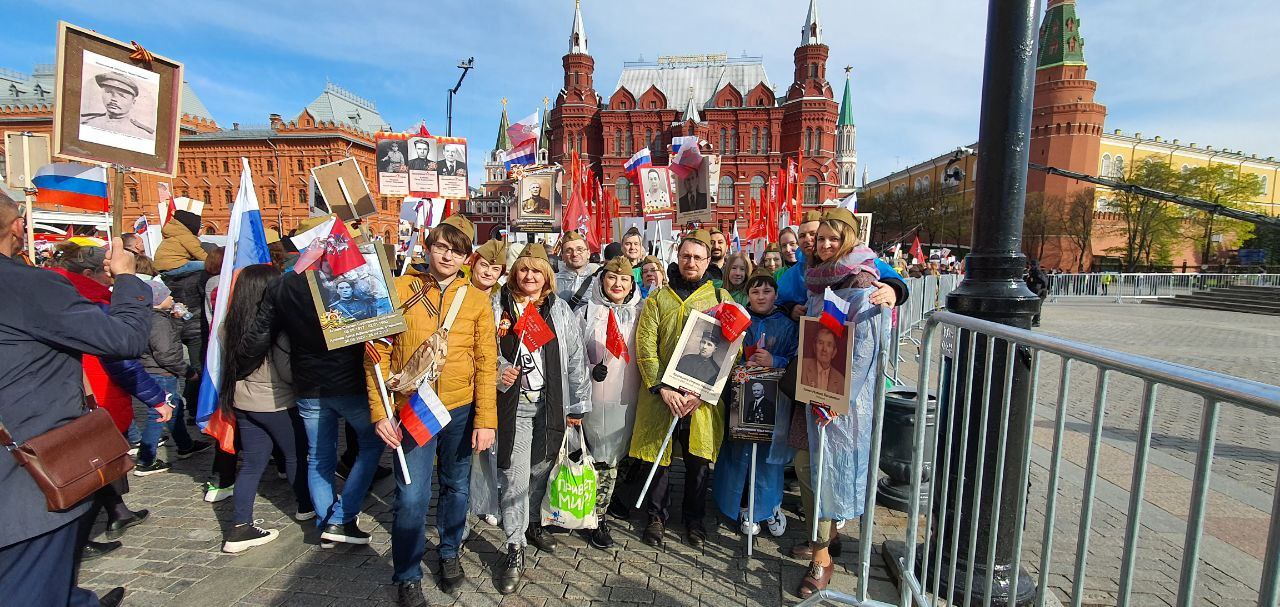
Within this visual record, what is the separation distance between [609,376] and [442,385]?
1203mm

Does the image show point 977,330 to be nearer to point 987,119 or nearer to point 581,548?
point 987,119

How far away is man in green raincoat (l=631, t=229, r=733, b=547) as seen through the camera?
378 centimetres

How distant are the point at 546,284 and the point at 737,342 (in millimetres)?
1289

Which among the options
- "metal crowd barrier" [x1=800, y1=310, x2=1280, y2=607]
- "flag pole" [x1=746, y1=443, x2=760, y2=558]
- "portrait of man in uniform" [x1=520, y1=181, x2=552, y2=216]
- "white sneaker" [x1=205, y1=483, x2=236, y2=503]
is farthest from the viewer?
"portrait of man in uniform" [x1=520, y1=181, x2=552, y2=216]

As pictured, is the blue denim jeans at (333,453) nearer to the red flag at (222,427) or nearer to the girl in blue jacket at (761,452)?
the red flag at (222,427)

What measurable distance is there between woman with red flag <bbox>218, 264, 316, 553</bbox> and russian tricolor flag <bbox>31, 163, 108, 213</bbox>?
308 centimetres

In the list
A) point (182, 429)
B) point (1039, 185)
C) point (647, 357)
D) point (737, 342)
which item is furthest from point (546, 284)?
point (1039, 185)

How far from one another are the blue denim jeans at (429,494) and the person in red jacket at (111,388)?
5.88 ft

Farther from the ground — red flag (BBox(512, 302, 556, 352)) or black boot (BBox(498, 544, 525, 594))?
red flag (BBox(512, 302, 556, 352))

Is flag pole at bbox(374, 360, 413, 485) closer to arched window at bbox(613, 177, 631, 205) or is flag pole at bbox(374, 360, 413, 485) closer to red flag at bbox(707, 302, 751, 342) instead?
red flag at bbox(707, 302, 751, 342)

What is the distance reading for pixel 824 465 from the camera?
3.27 metres

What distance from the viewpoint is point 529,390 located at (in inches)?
138

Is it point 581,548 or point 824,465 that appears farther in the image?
→ point 581,548

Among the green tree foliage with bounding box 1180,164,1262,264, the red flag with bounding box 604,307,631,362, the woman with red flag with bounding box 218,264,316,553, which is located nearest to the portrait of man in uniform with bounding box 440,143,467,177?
the woman with red flag with bounding box 218,264,316,553
